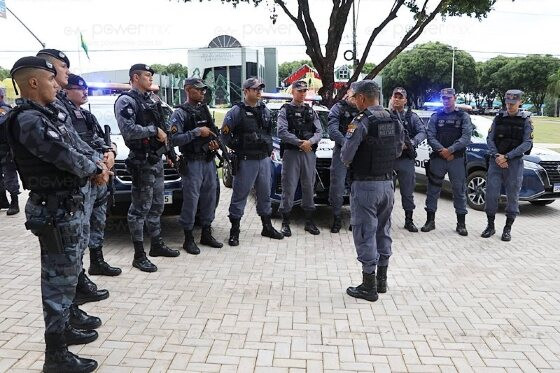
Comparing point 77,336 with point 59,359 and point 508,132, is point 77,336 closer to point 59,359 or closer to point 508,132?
point 59,359

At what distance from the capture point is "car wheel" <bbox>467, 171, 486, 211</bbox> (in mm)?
7934

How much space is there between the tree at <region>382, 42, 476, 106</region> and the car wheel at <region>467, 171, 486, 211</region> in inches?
1834

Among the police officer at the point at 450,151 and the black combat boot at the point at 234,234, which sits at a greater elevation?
the police officer at the point at 450,151

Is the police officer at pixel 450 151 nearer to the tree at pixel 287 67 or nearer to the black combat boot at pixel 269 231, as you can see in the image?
the black combat boot at pixel 269 231

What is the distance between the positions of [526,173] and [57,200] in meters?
7.00

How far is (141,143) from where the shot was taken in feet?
15.3

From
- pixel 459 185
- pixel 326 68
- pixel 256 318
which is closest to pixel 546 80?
pixel 326 68

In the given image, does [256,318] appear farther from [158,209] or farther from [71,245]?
[158,209]

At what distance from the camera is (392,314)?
3.86 metres

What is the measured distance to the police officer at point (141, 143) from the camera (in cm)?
452

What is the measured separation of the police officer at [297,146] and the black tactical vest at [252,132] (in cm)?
33

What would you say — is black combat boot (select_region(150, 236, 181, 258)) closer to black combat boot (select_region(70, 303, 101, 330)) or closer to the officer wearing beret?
the officer wearing beret

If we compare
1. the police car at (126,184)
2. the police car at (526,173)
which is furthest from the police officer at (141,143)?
the police car at (526,173)

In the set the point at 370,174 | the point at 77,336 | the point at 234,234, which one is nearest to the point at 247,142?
the point at 234,234
